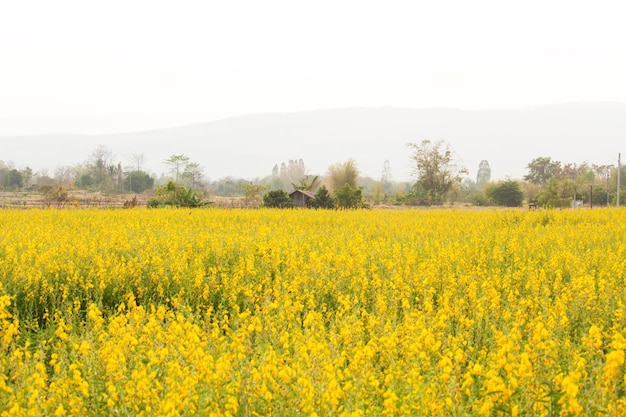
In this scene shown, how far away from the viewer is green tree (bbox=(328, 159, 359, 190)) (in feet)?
173

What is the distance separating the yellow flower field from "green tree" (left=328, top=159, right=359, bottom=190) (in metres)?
38.3

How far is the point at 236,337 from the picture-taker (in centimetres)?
396

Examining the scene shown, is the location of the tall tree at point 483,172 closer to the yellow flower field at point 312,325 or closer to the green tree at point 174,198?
the green tree at point 174,198

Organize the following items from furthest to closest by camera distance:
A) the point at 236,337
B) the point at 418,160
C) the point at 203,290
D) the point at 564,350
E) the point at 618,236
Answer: the point at 418,160, the point at 618,236, the point at 203,290, the point at 564,350, the point at 236,337

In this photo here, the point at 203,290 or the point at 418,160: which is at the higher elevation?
the point at 418,160

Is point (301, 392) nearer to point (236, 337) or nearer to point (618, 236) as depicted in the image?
point (236, 337)

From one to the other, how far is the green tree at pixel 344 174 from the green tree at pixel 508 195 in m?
15.9

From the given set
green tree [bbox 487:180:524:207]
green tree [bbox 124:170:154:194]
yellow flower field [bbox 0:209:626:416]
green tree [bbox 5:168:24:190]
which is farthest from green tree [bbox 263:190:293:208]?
green tree [bbox 124:170:154:194]

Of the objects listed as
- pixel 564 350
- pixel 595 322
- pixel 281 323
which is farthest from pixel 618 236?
pixel 281 323

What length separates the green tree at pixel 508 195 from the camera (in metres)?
56.9

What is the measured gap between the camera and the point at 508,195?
57000 millimetres

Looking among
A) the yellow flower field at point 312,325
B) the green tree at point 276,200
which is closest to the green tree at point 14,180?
the green tree at point 276,200

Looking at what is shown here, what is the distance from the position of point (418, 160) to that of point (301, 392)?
63937mm

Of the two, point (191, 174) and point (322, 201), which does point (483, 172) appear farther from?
point (322, 201)
